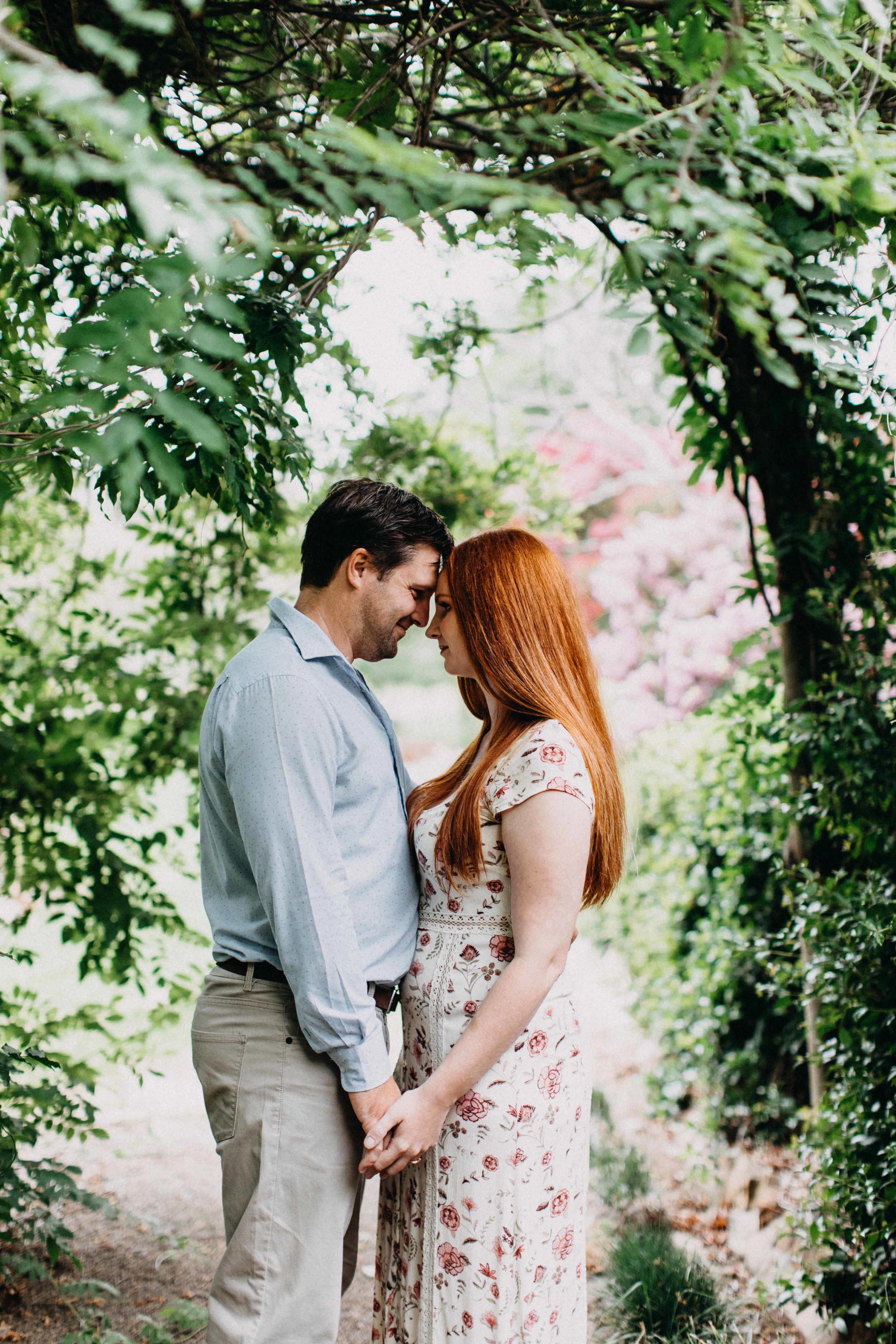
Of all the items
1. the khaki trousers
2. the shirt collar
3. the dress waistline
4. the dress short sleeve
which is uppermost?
the shirt collar

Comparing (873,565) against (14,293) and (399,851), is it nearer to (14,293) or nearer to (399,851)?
(399,851)

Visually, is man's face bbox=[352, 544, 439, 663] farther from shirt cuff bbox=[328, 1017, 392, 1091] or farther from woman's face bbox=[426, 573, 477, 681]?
shirt cuff bbox=[328, 1017, 392, 1091]

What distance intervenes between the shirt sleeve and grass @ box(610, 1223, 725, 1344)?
1.40m

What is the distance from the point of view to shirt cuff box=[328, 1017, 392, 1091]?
1588 mm

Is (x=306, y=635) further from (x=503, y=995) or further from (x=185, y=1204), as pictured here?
(x=185, y=1204)

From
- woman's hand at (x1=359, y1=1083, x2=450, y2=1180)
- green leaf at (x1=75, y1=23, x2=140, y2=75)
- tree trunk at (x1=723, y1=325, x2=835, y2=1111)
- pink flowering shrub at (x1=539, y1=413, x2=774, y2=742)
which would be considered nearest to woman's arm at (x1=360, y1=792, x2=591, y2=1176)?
woman's hand at (x1=359, y1=1083, x2=450, y2=1180)

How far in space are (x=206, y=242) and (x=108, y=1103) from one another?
156 inches

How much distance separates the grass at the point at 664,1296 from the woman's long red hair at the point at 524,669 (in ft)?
4.43

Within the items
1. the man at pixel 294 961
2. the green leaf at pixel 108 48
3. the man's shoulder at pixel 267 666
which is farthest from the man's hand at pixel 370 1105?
the green leaf at pixel 108 48

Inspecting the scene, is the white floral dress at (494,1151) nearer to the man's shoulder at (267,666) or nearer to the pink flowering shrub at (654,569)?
the man's shoulder at (267,666)

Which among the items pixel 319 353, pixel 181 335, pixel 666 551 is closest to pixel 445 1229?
pixel 181 335

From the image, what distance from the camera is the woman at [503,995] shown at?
1.63m

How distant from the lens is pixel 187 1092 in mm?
4129

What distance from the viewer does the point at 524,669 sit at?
5.83 ft
